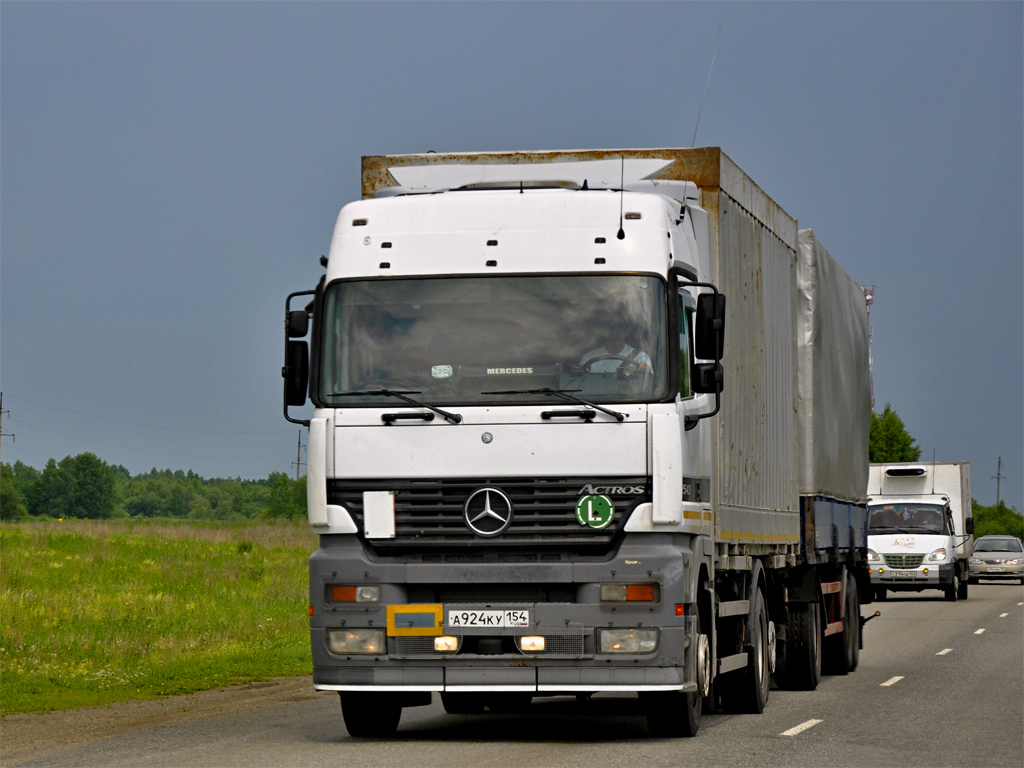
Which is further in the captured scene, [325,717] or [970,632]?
[970,632]

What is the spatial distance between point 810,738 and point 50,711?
266 inches

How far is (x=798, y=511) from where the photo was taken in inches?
597

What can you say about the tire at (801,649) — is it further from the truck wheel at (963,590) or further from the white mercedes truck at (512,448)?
the truck wheel at (963,590)

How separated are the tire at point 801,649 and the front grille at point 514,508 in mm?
5917

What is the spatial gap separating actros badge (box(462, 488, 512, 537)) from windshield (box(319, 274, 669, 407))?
0.64 m

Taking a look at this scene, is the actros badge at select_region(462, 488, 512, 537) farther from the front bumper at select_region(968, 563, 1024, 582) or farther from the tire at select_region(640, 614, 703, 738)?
the front bumper at select_region(968, 563, 1024, 582)

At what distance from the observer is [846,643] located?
1775cm

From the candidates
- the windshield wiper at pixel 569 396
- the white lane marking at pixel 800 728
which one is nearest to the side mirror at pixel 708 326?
the windshield wiper at pixel 569 396

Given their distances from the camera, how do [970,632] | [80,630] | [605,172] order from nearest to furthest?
[605,172], [80,630], [970,632]

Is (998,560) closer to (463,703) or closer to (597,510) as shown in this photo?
(463,703)

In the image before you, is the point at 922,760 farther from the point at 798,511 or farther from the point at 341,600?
the point at 798,511

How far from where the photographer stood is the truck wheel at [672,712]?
36.2 ft

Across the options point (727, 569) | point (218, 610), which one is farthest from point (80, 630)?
point (727, 569)

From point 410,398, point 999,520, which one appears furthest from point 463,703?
point 999,520
